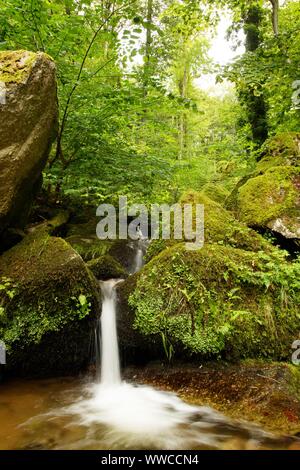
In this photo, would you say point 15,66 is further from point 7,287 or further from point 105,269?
point 105,269

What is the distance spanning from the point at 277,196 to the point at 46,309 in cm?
418

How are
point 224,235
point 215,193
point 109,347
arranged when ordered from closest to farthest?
point 109,347 < point 224,235 < point 215,193

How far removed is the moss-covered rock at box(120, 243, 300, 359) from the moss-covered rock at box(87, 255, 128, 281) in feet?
3.74

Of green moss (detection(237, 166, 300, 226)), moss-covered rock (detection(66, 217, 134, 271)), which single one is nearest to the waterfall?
moss-covered rock (detection(66, 217, 134, 271))

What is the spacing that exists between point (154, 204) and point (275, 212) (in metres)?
2.90

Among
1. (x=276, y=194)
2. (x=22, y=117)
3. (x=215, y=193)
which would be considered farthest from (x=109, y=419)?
(x=215, y=193)

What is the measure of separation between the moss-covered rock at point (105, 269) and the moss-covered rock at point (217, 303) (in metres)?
1.14

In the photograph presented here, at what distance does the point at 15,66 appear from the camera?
13.0 feet

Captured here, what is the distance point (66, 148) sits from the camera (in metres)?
6.36

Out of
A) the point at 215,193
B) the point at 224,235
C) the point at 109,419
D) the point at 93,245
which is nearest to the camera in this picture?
the point at 109,419

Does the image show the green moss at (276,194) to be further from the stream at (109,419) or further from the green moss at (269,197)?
the stream at (109,419)

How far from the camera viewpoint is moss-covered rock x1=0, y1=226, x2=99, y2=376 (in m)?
3.84

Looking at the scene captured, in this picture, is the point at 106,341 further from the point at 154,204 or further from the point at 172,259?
the point at 154,204

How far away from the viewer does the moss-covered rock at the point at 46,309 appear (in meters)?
3.84
